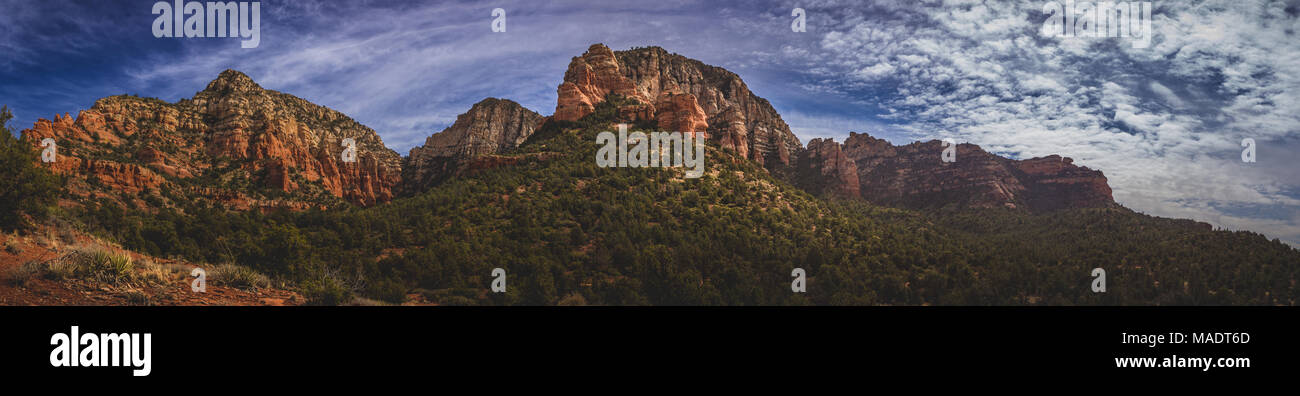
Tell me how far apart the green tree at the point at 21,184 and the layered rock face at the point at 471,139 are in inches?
3771

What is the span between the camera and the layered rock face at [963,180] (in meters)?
93.8

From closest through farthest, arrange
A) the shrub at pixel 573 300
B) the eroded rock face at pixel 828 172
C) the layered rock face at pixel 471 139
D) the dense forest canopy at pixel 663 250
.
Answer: the shrub at pixel 573 300 → the dense forest canopy at pixel 663 250 → the eroded rock face at pixel 828 172 → the layered rock face at pixel 471 139

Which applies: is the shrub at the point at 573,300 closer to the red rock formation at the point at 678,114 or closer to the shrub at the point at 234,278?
the shrub at the point at 234,278

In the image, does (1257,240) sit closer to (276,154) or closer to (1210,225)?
(1210,225)

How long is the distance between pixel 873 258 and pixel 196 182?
238 ft

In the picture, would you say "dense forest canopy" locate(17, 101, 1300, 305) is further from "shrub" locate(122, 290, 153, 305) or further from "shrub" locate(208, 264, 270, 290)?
"shrub" locate(122, 290, 153, 305)

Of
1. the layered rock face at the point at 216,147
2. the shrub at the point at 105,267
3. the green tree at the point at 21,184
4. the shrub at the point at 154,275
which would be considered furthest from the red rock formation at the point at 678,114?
the shrub at the point at 105,267

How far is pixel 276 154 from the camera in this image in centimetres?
6775

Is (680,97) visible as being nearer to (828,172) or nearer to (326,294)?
(828,172)

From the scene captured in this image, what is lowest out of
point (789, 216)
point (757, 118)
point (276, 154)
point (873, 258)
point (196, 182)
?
point (873, 258)

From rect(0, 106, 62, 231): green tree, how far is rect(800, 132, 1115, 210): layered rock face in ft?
297

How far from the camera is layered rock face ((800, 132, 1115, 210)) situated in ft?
308

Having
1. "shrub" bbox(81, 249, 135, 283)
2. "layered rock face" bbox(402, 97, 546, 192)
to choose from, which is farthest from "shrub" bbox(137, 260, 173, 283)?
"layered rock face" bbox(402, 97, 546, 192)
